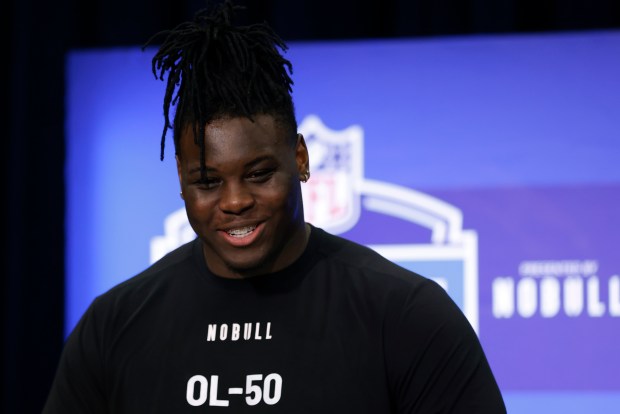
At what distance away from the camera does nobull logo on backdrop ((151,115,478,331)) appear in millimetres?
2123

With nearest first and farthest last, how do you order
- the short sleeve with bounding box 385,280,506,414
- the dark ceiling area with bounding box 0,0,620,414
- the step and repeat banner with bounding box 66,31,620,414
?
the short sleeve with bounding box 385,280,506,414, the step and repeat banner with bounding box 66,31,620,414, the dark ceiling area with bounding box 0,0,620,414

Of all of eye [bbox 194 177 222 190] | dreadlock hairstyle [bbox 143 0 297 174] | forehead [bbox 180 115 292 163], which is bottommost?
eye [bbox 194 177 222 190]

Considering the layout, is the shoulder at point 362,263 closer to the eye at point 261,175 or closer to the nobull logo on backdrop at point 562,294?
the eye at point 261,175

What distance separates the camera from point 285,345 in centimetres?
116

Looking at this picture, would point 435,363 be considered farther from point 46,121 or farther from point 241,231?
point 46,121

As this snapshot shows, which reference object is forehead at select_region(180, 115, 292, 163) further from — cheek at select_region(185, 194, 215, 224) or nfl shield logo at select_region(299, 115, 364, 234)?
nfl shield logo at select_region(299, 115, 364, 234)

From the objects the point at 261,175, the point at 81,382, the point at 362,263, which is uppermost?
the point at 261,175

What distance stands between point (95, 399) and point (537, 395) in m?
1.16

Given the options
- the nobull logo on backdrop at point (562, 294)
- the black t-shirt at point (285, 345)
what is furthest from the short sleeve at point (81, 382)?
the nobull logo on backdrop at point (562, 294)

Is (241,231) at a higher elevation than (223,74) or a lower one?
lower

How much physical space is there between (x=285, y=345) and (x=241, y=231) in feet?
0.47

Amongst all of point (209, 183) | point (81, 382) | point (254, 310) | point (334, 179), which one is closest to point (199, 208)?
point (209, 183)

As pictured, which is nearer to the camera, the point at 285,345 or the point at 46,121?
the point at 285,345

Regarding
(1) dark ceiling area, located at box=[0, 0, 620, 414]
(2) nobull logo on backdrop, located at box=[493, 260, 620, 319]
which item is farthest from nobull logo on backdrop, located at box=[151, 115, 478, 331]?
(1) dark ceiling area, located at box=[0, 0, 620, 414]
